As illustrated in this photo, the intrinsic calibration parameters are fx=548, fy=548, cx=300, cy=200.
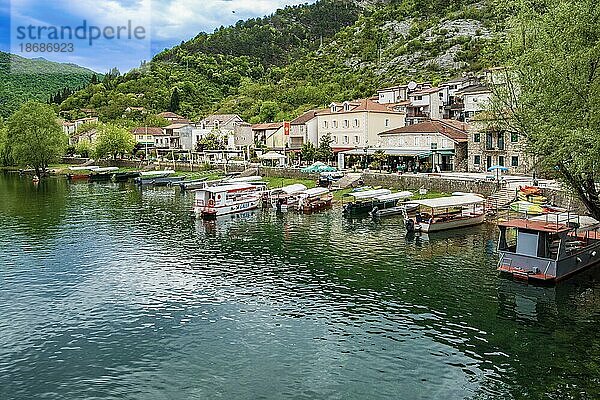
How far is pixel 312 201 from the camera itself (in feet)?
203

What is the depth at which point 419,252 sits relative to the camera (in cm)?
3978

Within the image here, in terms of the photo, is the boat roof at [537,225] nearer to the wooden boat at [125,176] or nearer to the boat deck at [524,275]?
the boat deck at [524,275]

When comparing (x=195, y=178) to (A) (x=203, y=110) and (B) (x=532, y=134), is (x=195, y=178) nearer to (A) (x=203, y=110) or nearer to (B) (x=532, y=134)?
(B) (x=532, y=134)

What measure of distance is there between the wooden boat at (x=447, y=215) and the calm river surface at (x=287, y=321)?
5.49 ft

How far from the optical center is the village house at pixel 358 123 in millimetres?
91875

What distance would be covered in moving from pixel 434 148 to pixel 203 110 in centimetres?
11808

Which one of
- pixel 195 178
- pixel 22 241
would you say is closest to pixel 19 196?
pixel 195 178

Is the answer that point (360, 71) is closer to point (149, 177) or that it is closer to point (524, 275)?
point (149, 177)

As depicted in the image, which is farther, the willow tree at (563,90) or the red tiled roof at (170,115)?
the red tiled roof at (170,115)

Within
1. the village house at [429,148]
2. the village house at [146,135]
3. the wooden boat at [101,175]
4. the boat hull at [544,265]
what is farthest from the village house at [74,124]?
the boat hull at [544,265]

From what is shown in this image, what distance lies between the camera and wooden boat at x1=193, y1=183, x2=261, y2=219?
58778mm

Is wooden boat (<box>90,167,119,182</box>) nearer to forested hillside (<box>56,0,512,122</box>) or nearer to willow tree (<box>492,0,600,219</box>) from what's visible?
forested hillside (<box>56,0,512,122</box>)

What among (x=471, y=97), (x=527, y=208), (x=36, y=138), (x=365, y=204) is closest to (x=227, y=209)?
(x=365, y=204)

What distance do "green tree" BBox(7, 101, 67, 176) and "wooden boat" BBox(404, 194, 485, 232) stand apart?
8614cm
